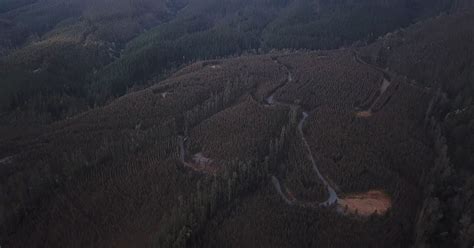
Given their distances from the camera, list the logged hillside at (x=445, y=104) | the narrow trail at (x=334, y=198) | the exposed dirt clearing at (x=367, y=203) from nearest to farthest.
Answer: the logged hillside at (x=445, y=104), the exposed dirt clearing at (x=367, y=203), the narrow trail at (x=334, y=198)

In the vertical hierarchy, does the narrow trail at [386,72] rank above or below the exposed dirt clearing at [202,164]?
above

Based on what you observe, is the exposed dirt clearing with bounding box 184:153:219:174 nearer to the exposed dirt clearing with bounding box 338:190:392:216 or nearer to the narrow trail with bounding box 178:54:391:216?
the narrow trail with bounding box 178:54:391:216

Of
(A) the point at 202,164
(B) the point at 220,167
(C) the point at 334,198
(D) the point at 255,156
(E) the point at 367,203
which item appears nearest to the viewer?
(E) the point at 367,203

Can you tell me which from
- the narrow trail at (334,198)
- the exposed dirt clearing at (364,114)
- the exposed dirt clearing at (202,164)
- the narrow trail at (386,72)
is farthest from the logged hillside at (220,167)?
the narrow trail at (386,72)

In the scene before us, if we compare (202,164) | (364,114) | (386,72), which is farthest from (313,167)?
(386,72)

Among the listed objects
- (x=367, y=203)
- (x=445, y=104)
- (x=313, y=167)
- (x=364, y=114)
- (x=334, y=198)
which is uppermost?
(x=445, y=104)

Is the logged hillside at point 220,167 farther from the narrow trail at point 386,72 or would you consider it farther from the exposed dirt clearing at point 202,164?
the narrow trail at point 386,72

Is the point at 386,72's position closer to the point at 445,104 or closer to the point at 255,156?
the point at 445,104

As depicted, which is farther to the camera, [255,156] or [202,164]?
[202,164]

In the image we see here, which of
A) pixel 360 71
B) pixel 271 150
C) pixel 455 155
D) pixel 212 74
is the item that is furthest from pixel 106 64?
pixel 455 155
